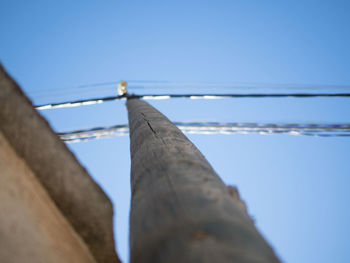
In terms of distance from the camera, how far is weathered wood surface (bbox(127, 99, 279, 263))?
689mm

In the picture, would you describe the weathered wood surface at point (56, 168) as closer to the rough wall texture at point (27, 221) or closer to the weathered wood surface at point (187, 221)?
the rough wall texture at point (27, 221)

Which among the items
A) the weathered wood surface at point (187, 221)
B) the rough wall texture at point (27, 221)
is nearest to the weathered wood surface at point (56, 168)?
the rough wall texture at point (27, 221)

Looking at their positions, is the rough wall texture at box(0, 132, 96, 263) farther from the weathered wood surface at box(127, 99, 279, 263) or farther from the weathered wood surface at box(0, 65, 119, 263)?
the weathered wood surface at box(127, 99, 279, 263)

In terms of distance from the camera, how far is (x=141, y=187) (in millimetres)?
1126

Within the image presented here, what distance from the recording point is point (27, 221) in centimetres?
138

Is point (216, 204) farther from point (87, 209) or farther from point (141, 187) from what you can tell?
point (87, 209)

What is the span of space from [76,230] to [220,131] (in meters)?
4.50

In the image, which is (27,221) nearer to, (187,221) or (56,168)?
(56,168)

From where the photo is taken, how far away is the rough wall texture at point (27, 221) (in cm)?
132

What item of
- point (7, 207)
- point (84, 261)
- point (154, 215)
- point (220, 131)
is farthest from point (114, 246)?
point (220, 131)

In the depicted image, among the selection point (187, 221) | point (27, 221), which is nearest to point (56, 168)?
point (27, 221)

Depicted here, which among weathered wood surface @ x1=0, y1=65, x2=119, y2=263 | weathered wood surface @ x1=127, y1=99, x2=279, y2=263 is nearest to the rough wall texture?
weathered wood surface @ x1=0, y1=65, x2=119, y2=263

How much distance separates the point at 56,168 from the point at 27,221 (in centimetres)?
30

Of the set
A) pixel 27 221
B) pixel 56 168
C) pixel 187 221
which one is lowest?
pixel 187 221
